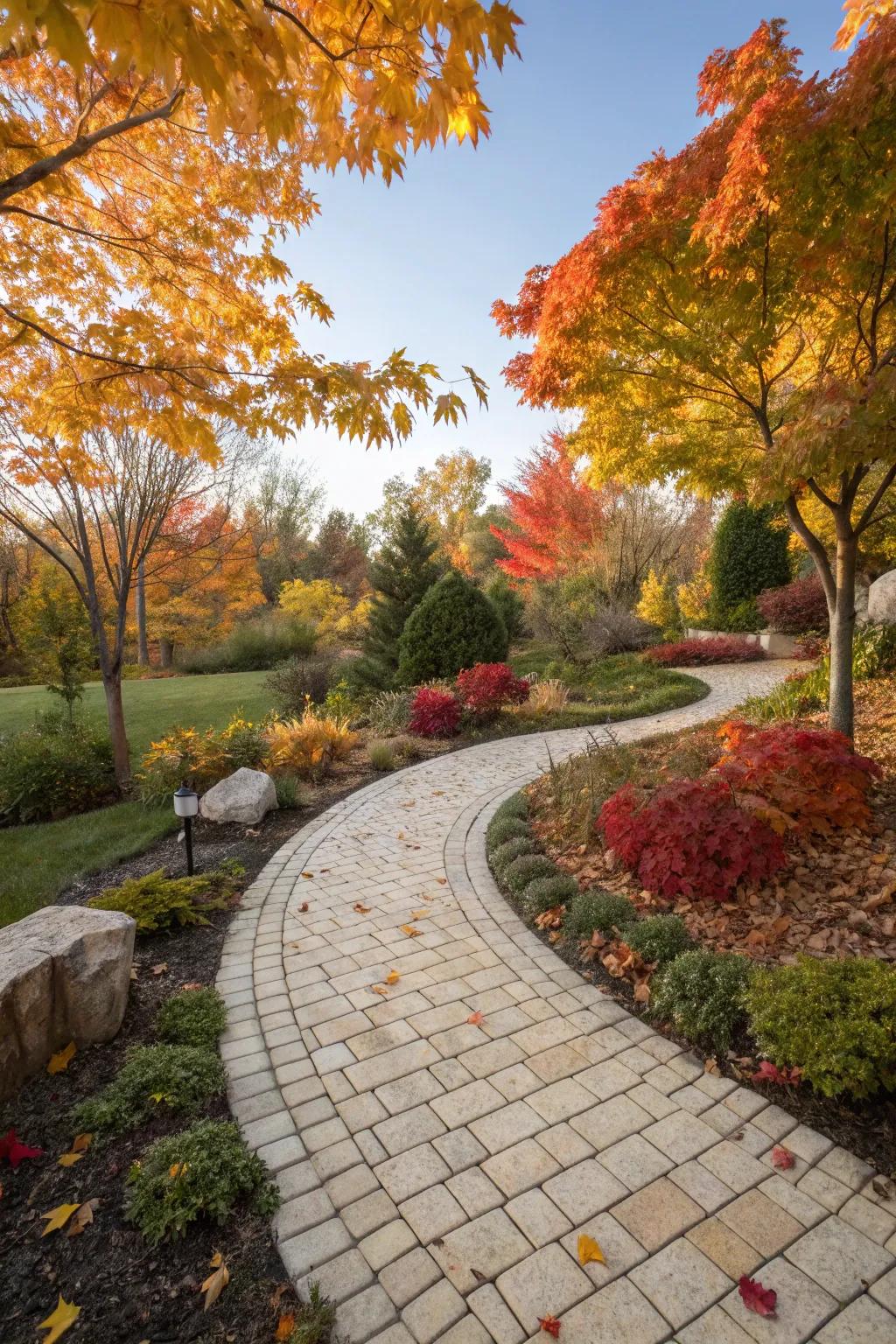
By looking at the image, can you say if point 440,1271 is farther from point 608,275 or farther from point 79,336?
point 608,275

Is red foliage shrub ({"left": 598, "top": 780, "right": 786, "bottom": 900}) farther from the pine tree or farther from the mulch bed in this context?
the pine tree

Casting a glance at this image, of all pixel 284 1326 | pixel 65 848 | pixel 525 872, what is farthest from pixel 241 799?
pixel 284 1326

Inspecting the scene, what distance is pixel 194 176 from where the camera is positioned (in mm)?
4230

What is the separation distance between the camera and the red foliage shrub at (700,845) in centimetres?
A: 375

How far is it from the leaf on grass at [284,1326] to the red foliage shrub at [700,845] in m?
2.80

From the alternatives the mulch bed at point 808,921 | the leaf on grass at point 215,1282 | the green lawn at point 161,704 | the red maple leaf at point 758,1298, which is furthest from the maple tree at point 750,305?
the green lawn at point 161,704

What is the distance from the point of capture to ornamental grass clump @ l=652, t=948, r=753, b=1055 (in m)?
2.75

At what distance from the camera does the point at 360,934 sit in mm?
3854

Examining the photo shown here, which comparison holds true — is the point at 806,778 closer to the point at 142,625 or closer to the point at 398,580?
the point at 398,580

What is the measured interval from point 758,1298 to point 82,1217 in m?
2.02

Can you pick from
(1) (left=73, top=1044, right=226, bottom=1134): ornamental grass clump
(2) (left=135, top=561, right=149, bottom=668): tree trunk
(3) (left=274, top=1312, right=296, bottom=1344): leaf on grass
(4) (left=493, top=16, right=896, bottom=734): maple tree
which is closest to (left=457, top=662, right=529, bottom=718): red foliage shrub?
(4) (left=493, top=16, right=896, bottom=734): maple tree

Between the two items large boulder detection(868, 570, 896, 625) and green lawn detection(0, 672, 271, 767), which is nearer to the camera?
large boulder detection(868, 570, 896, 625)

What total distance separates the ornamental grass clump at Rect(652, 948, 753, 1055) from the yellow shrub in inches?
194

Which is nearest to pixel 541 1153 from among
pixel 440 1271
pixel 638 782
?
pixel 440 1271
